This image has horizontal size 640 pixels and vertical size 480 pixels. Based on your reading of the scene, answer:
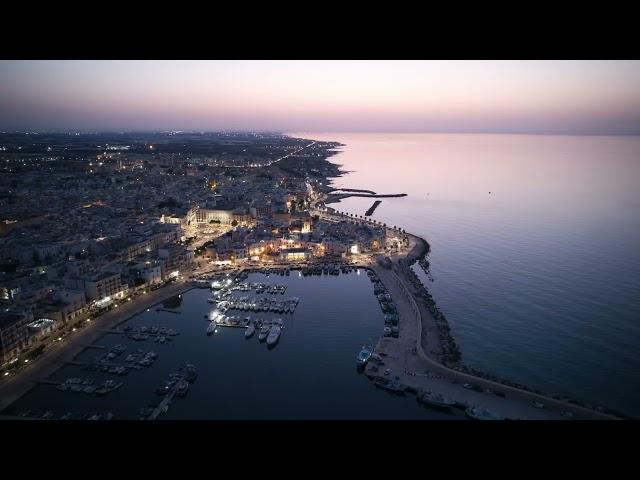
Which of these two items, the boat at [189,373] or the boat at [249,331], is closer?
the boat at [189,373]

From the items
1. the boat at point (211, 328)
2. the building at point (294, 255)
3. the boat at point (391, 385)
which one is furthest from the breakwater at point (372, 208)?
the boat at point (391, 385)

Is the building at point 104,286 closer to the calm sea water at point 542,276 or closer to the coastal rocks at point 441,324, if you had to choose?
the coastal rocks at point 441,324

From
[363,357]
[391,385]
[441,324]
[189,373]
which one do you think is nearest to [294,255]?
[441,324]

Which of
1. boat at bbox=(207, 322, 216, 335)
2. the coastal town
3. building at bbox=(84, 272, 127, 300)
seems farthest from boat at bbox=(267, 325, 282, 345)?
building at bbox=(84, 272, 127, 300)

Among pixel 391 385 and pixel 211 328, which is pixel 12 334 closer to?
pixel 211 328
